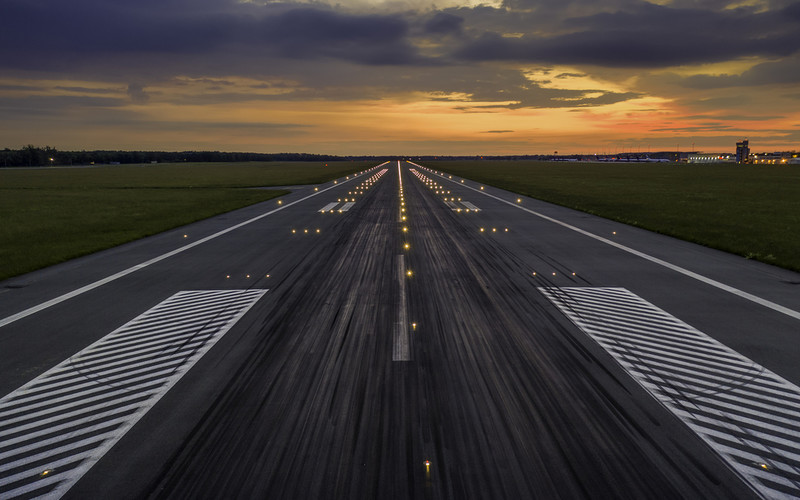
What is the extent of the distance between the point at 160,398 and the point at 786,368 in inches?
311

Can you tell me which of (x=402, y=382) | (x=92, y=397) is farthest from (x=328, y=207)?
(x=402, y=382)

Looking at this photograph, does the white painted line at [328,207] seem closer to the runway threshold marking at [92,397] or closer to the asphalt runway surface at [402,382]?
the asphalt runway surface at [402,382]

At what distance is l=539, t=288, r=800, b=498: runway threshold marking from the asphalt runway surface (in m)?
0.03

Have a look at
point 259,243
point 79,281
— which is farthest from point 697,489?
point 259,243

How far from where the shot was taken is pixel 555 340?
660 centimetres

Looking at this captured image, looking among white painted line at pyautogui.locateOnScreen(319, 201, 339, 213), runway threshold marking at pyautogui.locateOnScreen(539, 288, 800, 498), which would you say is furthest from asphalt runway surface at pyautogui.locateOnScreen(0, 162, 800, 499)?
white painted line at pyautogui.locateOnScreen(319, 201, 339, 213)

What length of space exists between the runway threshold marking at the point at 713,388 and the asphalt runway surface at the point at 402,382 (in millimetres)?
27

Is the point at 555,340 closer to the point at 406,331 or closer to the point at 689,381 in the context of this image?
the point at 689,381

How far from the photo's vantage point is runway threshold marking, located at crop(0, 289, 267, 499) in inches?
157

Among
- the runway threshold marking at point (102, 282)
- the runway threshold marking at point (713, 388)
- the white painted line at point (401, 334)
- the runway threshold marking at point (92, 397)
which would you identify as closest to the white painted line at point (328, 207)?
the runway threshold marking at point (102, 282)

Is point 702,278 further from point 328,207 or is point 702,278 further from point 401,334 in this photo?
point 328,207

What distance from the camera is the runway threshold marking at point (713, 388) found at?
399 centimetres

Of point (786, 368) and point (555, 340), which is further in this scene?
point (555, 340)

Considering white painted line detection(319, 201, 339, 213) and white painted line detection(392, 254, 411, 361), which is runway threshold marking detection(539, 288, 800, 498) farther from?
white painted line detection(319, 201, 339, 213)
